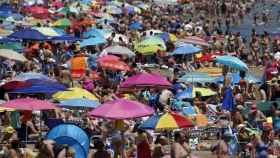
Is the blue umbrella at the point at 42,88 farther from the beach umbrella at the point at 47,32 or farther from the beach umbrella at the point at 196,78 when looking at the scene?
the beach umbrella at the point at 47,32

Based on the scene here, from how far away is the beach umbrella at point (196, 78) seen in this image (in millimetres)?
17734

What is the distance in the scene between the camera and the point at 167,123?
1248 centimetres

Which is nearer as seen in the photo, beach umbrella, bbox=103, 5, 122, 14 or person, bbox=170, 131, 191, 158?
person, bbox=170, 131, 191, 158

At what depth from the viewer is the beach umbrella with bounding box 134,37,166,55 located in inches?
877

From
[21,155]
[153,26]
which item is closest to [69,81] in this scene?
[21,155]

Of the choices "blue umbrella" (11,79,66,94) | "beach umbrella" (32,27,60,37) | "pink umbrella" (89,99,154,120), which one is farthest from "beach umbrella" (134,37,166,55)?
"pink umbrella" (89,99,154,120)

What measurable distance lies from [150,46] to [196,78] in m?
4.83

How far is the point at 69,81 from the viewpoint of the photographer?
1712cm

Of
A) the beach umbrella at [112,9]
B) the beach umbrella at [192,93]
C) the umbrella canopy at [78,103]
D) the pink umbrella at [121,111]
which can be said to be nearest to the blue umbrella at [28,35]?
the beach umbrella at [192,93]

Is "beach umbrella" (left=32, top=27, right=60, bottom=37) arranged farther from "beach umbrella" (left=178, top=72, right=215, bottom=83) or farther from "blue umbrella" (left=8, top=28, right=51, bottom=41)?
"beach umbrella" (left=178, top=72, right=215, bottom=83)

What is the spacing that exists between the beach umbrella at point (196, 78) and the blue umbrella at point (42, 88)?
172 inches

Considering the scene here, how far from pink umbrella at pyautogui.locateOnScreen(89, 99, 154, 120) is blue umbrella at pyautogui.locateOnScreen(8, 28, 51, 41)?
8.13 m

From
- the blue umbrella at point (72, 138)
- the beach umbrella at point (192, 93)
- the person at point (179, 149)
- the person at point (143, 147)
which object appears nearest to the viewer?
the person at point (179, 149)

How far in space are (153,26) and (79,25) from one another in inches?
203
